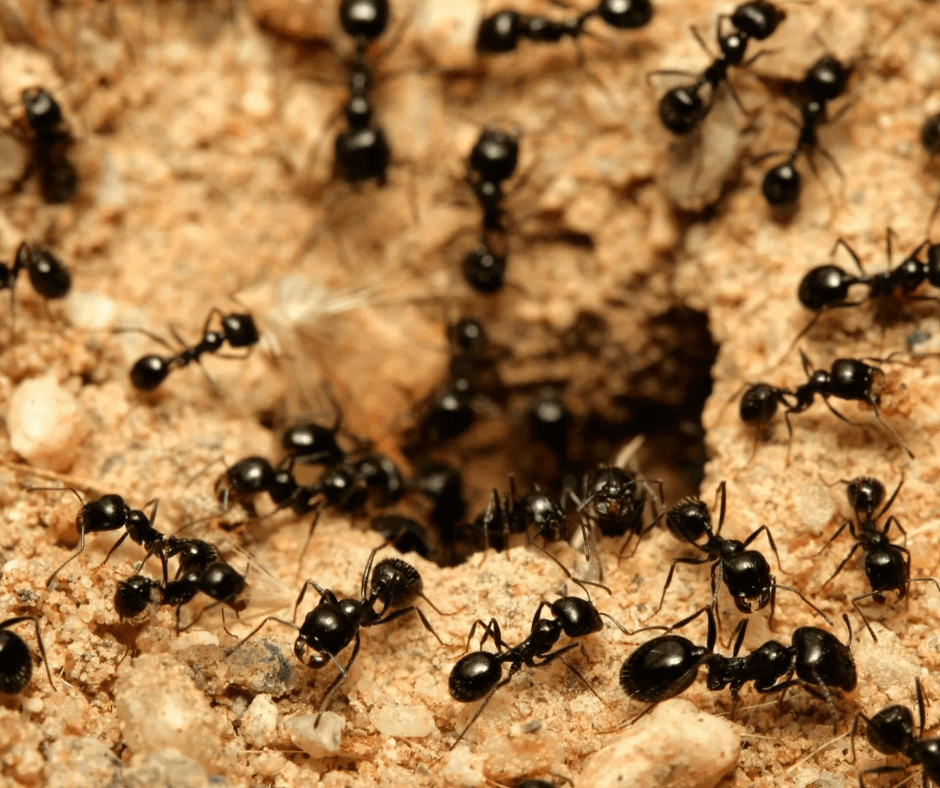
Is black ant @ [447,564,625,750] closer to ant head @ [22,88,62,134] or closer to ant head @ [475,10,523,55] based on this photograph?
ant head @ [475,10,523,55]

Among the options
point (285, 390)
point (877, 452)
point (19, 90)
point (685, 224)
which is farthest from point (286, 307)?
point (877, 452)

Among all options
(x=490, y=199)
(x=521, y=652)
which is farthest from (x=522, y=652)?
(x=490, y=199)

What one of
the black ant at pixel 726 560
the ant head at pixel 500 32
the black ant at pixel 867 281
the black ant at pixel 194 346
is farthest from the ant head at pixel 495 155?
the black ant at pixel 726 560

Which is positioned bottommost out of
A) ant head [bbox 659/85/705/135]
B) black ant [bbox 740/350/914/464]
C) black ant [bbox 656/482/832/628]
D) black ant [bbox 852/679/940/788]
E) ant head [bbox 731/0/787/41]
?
black ant [bbox 852/679/940/788]

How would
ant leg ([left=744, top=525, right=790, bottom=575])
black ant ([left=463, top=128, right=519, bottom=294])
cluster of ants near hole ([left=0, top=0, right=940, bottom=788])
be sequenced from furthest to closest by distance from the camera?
black ant ([left=463, top=128, right=519, bottom=294])
ant leg ([left=744, top=525, right=790, bottom=575])
cluster of ants near hole ([left=0, top=0, right=940, bottom=788])

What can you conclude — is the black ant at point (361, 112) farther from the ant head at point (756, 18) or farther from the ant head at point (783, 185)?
the ant head at point (783, 185)

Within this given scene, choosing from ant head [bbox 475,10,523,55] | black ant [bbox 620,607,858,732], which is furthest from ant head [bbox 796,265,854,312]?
ant head [bbox 475,10,523,55]

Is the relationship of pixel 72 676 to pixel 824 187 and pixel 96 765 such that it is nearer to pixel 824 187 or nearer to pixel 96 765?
pixel 96 765
